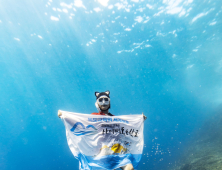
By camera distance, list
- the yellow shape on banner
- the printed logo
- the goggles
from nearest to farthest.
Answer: the yellow shape on banner < the printed logo < the goggles

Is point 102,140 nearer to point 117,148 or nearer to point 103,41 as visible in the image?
point 117,148

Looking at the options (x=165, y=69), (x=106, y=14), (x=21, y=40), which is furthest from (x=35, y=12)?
(x=165, y=69)

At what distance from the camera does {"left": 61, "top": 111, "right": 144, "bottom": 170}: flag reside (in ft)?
9.00

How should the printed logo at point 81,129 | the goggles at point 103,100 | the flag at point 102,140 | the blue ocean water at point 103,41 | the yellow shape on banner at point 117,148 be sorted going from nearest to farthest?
1. the flag at point 102,140
2. the yellow shape on banner at point 117,148
3. the printed logo at point 81,129
4. the goggles at point 103,100
5. the blue ocean water at point 103,41

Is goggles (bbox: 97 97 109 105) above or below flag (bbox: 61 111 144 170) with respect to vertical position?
above

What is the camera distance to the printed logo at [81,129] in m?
3.18

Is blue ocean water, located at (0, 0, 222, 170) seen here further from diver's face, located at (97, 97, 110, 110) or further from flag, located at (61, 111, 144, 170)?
flag, located at (61, 111, 144, 170)

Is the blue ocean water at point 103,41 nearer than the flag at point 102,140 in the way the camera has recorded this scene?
No

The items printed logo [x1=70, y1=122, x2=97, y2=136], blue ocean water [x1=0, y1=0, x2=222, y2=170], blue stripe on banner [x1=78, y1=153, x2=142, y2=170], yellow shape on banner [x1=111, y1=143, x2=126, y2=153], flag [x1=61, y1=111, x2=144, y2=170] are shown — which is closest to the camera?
blue stripe on banner [x1=78, y1=153, x2=142, y2=170]

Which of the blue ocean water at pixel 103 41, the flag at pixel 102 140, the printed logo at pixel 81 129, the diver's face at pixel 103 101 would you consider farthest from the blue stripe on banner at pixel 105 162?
the blue ocean water at pixel 103 41

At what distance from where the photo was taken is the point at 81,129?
322cm

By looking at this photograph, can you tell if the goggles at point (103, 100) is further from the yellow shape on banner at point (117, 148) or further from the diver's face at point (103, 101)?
the yellow shape on banner at point (117, 148)

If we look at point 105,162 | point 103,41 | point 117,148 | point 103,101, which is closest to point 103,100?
point 103,101

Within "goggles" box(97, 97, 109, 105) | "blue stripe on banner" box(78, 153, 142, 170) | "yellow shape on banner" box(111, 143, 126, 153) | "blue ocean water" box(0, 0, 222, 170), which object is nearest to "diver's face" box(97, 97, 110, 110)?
"goggles" box(97, 97, 109, 105)
